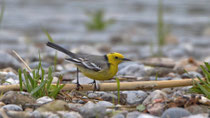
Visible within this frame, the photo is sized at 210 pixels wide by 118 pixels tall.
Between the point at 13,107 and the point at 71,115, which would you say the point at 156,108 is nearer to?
the point at 71,115

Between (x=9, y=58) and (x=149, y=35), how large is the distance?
24.6 feet

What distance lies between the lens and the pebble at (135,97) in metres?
4.00

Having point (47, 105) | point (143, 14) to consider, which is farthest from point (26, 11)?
point (47, 105)

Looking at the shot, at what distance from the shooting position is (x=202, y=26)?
13773 mm

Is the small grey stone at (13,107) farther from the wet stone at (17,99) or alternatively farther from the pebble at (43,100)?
the pebble at (43,100)

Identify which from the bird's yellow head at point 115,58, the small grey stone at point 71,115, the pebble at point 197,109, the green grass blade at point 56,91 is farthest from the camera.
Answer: the bird's yellow head at point 115,58

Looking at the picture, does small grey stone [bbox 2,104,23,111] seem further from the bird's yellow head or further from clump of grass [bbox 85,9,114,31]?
clump of grass [bbox 85,9,114,31]

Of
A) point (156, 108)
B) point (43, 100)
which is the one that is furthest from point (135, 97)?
point (43, 100)

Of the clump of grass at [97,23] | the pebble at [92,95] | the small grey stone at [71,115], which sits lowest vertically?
the small grey stone at [71,115]

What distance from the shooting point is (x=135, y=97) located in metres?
4.05

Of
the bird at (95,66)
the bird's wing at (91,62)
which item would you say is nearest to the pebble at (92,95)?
the bird at (95,66)

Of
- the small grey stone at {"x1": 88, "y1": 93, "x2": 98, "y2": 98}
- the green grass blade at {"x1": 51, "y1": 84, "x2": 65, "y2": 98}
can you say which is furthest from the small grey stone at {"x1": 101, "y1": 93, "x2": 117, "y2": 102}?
the green grass blade at {"x1": 51, "y1": 84, "x2": 65, "y2": 98}

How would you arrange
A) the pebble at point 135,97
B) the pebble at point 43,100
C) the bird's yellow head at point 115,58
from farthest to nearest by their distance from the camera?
the bird's yellow head at point 115,58 < the pebble at point 135,97 < the pebble at point 43,100

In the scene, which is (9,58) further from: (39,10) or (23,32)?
(39,10)
